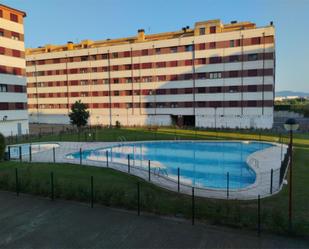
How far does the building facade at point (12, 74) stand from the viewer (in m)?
35.2

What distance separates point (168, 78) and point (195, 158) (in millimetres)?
28048

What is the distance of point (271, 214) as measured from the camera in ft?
26.5

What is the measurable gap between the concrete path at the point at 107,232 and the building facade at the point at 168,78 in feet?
127

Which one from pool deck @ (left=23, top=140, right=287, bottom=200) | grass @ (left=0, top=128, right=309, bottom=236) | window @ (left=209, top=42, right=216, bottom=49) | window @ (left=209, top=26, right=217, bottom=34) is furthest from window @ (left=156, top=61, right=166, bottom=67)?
grass @ (left=0, top=128, right=309, bottom=236)

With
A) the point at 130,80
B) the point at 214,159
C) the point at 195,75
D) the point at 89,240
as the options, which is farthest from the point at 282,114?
the point at 89,240

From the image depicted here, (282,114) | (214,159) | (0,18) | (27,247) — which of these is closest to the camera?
(27,247)

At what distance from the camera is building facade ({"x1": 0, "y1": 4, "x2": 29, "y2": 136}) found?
35.2 meters

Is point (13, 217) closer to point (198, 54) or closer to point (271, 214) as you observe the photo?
point (271, 214)

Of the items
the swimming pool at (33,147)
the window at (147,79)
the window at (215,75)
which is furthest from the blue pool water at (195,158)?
→ the window at (147,79)

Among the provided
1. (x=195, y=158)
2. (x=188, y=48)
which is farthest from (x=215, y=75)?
(x=195, y=158)

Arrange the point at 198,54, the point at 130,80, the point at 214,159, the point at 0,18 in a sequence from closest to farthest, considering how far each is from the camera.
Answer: the point at 214,159
the point at 0,18
the point at 198,54
the point at 130,80

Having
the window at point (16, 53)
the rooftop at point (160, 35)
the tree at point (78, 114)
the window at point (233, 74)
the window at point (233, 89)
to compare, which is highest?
the rooftop at point (160, 35)

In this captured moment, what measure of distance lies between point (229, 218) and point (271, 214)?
1.34 metres

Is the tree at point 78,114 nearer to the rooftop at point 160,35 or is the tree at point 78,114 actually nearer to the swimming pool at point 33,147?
the swimming pool at point 33,147
